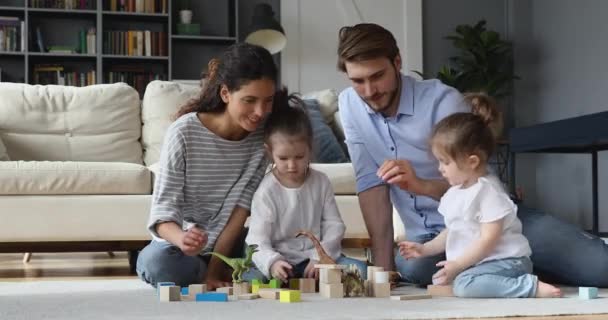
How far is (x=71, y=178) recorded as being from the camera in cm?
332

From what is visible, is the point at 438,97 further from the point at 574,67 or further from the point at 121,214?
the point at 574,67

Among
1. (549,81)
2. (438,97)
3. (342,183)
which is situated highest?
(549,81)

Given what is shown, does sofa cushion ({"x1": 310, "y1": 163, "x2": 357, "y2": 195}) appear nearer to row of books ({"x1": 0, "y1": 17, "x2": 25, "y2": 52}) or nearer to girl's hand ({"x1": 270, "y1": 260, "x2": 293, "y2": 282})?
girl's hand ({"x1": 270, "y1": 260, "x2": 293, "y2": 282})

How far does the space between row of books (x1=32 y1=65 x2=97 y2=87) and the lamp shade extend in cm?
118

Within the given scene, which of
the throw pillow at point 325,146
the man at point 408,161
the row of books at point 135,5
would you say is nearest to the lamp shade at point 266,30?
the row of books at point 135,5

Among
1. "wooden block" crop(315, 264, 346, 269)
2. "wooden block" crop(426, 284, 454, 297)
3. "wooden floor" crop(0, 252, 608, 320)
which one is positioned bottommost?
"wooden floor" crop(0, 252, 608, 320)

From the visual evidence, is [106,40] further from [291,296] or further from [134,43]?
[291,296]

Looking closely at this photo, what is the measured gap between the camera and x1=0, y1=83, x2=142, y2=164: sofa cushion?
12.8ft

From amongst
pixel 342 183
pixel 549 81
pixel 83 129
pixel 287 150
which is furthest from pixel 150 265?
pixel 549 81

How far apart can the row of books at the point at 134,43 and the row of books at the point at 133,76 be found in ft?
0.37

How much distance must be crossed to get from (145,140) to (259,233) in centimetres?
214

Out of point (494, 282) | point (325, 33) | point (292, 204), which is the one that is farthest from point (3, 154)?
point (325, 33)

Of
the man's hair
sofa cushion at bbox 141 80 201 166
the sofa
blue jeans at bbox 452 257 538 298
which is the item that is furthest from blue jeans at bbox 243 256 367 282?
sofa cushion at bbox 141 80 201 166

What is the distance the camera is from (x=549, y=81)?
20.6 feet
